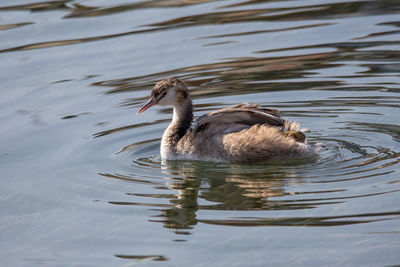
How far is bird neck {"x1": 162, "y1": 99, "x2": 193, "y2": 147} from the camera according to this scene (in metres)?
9.40

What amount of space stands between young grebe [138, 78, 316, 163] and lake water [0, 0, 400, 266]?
17 centimetres

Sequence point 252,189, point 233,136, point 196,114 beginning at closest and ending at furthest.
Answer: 1. point 252,189
2. point 233,136
3. point 196,114

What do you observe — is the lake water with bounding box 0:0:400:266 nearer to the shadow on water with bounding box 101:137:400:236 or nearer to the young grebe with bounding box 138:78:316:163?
the shadow on water with bounding box 101:137:400:236

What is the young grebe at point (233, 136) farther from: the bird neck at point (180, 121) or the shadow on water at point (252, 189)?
the shadow on water at point (252, 189)

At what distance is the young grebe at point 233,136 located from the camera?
8633 mm

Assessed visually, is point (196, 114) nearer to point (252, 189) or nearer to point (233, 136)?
point (233, 136)

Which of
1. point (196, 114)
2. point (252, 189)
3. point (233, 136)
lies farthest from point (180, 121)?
point (252, 189)

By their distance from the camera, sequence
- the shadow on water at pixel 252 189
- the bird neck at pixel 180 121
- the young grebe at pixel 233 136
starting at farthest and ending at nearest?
the bird neck at pixel 180 121, the young grebe at pixel 233 136, the shadow on water at pixel 252 189

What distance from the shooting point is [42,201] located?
26.7ft

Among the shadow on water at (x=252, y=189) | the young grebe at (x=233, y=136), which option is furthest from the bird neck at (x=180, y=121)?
the shadow on water at (x=252, y=189)

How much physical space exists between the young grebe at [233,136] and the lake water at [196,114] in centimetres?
17

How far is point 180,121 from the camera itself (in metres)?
9.52

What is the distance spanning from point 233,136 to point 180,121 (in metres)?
0.95

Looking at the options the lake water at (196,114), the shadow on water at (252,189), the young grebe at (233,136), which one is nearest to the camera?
the lake water at (196,114)
